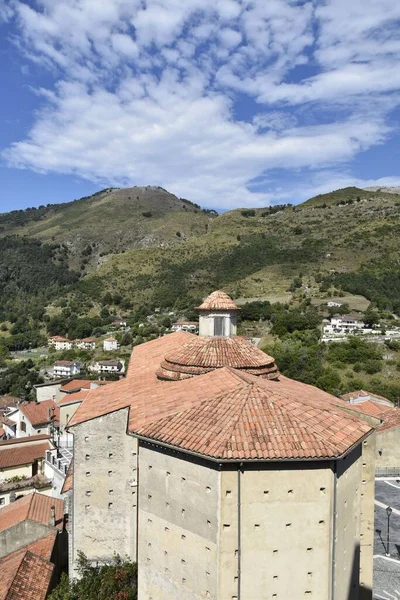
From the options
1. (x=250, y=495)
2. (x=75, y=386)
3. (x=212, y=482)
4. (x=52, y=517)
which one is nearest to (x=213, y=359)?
(x=212, y=482)

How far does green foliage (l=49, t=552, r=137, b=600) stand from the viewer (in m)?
12.7

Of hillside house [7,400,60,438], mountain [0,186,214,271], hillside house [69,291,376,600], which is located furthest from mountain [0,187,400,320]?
hillside house [69,291,376,600]

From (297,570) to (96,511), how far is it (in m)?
6.45

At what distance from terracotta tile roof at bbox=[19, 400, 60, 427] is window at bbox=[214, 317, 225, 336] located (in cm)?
3048

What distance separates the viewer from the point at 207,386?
12.8m

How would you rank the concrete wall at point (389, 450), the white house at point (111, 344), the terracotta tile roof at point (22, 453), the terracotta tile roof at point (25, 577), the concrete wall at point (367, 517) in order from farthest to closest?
the white house at point (111, 344) → the terracotta tile roof at point (22, 453) → the concrete wall at point (389, 450) → the terracotta tile roof at point (25, 577) → the concrete wall at point (367, 517)

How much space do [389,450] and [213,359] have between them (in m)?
17.6

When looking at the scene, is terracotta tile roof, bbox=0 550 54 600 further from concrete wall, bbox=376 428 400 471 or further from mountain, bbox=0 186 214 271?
mountain, bbox=0 186 214 271

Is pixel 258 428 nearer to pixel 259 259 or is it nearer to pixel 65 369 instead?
pixel 65 369

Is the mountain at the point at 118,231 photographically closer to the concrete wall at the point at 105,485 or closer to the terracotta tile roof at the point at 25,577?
the terracotta tile roof at the point at 25,577

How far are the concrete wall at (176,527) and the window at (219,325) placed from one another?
7.57 meters

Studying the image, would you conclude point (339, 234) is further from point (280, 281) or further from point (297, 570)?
point (297, 570)

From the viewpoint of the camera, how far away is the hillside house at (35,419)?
42.0 m

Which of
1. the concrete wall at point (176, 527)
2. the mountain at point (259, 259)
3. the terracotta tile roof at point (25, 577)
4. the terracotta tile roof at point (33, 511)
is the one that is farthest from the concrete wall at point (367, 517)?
the mountain at point (259, 259)
